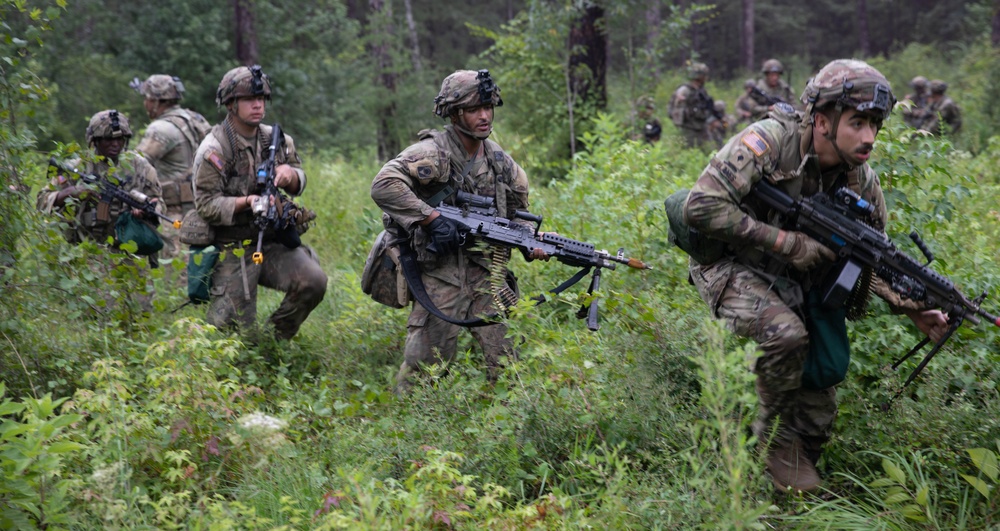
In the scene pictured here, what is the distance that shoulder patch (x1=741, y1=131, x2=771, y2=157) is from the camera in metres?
3.73

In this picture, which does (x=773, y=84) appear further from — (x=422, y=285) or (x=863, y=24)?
(x=863, y=24)

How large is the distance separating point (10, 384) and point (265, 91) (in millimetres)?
2457

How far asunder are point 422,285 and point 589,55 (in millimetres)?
6633

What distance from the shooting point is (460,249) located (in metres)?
5.24

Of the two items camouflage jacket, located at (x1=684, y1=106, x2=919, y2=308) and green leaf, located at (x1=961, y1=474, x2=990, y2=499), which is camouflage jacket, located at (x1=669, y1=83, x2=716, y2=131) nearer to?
camouflage jacket, located at (x1=684, y1=106, x2=919, y2=308)

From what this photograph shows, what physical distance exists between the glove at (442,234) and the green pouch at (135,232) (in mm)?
3349

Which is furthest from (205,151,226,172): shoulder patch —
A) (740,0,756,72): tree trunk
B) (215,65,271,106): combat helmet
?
(740,0,756,72): tree trunk

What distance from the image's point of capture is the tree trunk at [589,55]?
1091 cm

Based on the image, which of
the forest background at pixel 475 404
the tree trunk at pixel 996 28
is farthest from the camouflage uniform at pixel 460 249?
the tree trunk at pixel 996 28

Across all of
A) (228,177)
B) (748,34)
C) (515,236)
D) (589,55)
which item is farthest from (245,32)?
(748,34)

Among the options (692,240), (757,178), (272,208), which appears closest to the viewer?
(757,178)

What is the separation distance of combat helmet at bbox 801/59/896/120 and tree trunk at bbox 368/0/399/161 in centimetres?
1313

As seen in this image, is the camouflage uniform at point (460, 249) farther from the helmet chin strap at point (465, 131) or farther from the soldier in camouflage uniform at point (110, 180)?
the soldier in camouflage uniform at point (110, 180)

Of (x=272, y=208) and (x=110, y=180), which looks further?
(x=110, y=180)
